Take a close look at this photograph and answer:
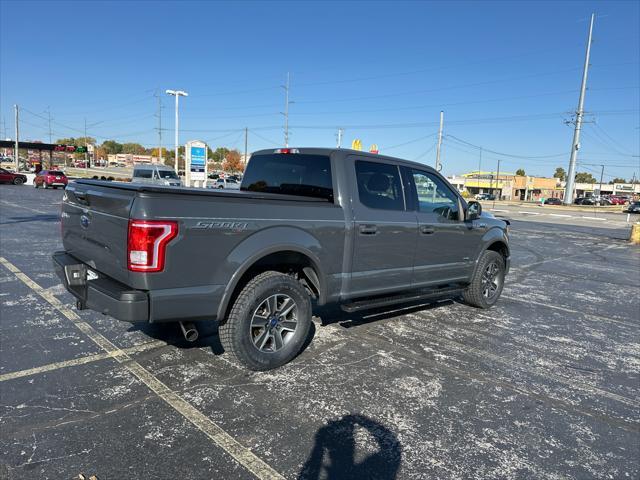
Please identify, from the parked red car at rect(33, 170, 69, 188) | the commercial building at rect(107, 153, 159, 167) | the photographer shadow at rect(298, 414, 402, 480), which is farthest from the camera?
the commercial building at rect(107, 153, 159, 167)

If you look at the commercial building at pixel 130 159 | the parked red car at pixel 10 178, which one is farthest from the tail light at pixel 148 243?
the commercial building at pixel 130 159

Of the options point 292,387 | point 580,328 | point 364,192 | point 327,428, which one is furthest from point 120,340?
point 580,328

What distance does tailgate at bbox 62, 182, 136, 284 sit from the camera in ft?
10.9

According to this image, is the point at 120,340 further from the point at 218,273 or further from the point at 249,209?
the point at 249,209

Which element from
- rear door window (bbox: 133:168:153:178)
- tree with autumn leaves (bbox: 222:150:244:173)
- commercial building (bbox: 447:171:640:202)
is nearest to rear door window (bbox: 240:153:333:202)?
rear door window (bbox: 133:168:153:178)

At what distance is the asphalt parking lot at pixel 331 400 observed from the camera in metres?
2.80

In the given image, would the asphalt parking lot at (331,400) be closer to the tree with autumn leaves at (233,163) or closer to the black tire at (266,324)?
the black tire at (266,324)

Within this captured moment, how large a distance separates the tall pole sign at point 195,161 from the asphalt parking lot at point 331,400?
2120 centimetres

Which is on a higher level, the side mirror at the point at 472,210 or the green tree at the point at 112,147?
the green tree at the point at 112,147

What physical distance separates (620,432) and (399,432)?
1.65m

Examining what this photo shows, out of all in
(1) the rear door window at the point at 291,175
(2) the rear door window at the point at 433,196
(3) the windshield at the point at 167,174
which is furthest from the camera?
(3) the windshield at the point at 167,174

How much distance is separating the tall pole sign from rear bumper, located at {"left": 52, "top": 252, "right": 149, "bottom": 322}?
23.1 m

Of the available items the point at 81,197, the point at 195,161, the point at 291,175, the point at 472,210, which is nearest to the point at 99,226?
the point at 81,197

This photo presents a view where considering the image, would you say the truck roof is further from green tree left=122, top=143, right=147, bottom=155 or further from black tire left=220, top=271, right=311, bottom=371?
green tree left=122, top=143, right=147, bottom=155
